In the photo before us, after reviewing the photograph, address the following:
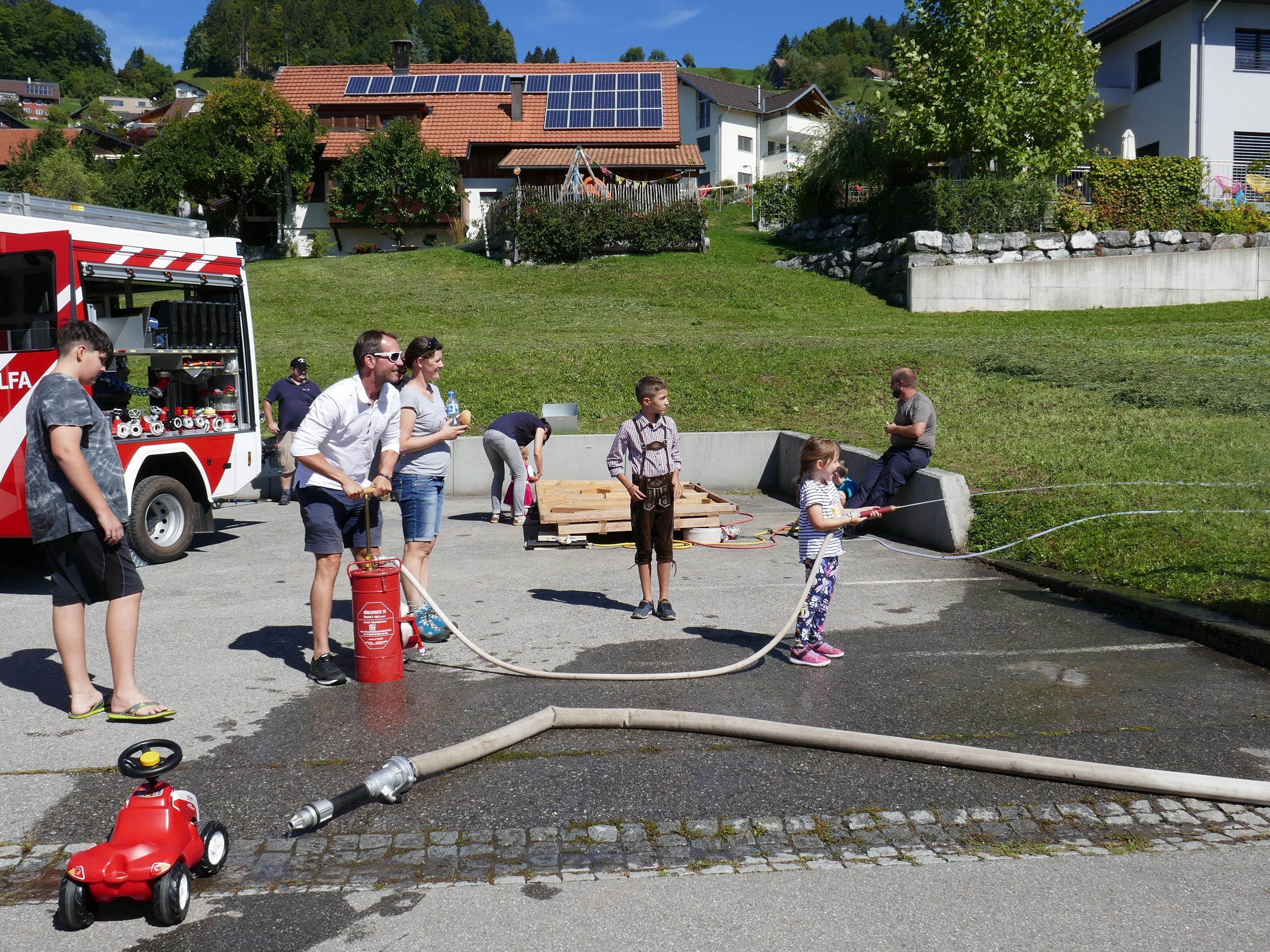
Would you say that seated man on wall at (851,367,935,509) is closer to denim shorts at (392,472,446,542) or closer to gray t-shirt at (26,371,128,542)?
denim shorts at (392,472,446,542)

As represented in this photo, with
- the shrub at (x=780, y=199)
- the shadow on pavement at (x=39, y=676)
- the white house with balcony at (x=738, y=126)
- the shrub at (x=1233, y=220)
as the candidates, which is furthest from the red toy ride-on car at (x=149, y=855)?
the white house with balcony at (x=738, y=126)

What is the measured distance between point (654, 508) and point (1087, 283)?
19797 mm

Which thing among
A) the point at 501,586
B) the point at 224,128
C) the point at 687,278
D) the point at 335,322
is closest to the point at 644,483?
the point at 501,586

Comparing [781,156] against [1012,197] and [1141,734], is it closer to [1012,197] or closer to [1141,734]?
[1012,197]

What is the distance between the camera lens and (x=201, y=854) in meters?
3.59

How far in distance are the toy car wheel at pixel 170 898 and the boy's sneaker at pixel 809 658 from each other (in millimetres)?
3746

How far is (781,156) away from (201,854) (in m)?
68.2

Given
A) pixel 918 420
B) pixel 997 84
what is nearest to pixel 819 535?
pixel 918 420

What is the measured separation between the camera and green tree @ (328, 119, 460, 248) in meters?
41.5

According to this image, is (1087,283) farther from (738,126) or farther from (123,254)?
(738,126)

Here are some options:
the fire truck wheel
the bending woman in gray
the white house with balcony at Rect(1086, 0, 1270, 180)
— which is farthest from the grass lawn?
the white house with balcony at Rect(1086, 0, 1270, 180)

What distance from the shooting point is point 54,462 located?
16.8 ft

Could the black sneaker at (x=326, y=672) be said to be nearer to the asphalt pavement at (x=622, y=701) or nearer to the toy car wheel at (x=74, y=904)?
the asphalt pavement at (x=622, y=701)

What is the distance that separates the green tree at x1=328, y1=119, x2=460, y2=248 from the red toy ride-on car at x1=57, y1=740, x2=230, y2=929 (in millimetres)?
40317
